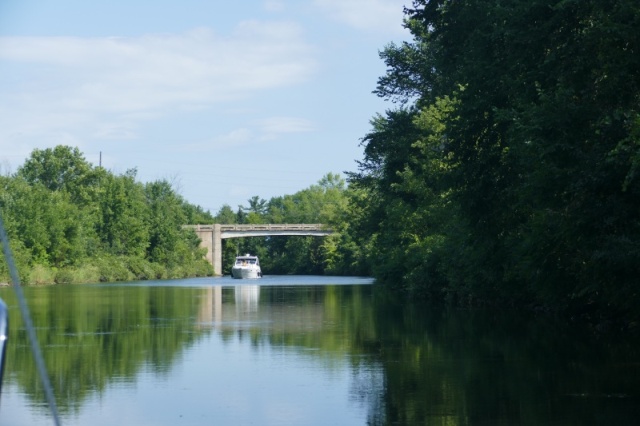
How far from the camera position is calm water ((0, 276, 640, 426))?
13156mm

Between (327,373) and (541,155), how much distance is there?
6.46 m

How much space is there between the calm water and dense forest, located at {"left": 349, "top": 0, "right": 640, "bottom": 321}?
5.51 feet

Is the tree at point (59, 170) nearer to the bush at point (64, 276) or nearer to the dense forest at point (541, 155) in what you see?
the bush at point (64, 276)

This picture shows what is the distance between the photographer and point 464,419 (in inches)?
493

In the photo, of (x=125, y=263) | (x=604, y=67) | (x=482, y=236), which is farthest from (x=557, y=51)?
(x=125, y=263)

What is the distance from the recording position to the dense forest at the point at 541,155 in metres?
19.2

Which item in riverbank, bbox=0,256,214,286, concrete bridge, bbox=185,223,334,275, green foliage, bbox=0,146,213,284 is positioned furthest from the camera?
concrete bridge, bbox=185,223,334,275

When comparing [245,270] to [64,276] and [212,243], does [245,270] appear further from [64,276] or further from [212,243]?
[64,276]

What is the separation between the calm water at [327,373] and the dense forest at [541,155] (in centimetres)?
168

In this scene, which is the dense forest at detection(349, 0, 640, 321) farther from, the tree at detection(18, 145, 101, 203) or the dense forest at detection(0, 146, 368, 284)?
the tree at detection(18, 145, 101, 203)

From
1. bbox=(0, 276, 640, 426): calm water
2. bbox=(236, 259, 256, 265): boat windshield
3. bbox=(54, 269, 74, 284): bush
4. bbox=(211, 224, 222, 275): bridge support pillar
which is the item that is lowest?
bbox=(0, 276, 640, 426): calm water

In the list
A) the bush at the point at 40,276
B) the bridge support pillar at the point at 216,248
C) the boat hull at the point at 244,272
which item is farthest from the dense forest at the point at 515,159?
the bridge support pillar at the point at 216,248

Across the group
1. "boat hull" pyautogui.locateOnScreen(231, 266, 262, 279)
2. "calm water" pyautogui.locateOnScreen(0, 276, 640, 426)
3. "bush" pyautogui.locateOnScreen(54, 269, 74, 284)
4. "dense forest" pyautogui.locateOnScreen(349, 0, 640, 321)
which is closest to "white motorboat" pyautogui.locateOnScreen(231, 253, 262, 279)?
"boat hull" pyautogui.locateOnScreen(231, 266, 262, 279)

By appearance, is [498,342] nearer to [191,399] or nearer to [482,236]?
[482,236]
